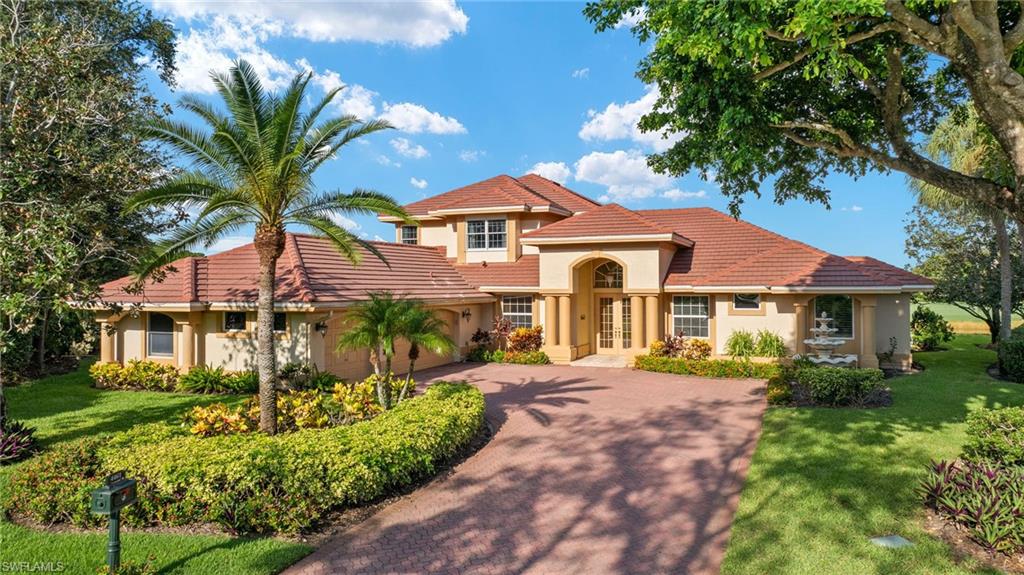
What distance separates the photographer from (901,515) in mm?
7328

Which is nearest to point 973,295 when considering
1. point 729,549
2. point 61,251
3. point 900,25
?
point 900,25

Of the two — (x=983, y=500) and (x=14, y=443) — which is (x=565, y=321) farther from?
(x=14, y=443)

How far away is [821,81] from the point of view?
11.9 metres

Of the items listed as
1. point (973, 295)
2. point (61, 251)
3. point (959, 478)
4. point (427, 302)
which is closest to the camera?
point (959, 478)

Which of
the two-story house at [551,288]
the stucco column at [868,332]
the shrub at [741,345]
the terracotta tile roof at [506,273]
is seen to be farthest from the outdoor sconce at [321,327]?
the stucco column at [868,332]

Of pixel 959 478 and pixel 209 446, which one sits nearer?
pixel 959 478

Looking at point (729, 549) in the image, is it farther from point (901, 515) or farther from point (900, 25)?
point (900, 25)

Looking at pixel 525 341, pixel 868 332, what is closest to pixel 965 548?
pixel 868 332

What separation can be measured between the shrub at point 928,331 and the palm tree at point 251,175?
90.0ft

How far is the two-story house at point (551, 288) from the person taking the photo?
58.2 feet

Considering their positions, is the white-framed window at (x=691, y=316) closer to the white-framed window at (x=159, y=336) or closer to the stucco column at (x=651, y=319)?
the stucco column at (x=651, y=319)

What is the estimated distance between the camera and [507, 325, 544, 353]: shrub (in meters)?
22.6

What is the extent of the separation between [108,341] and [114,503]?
16.9 m

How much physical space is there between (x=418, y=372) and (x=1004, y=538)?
16810 millimetres
